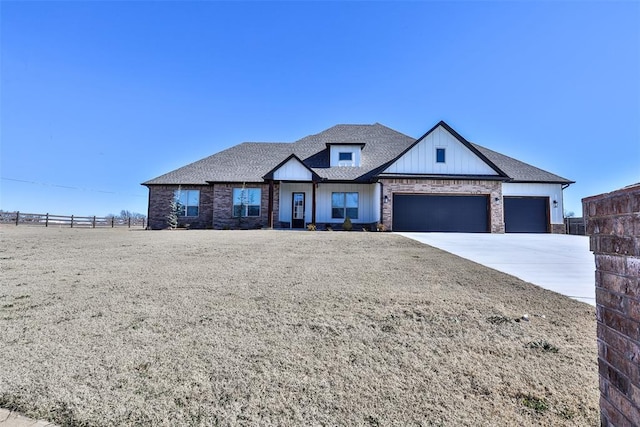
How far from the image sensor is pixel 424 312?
3223 millimetres

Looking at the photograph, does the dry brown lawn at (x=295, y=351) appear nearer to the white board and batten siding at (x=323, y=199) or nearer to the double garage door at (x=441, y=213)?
the double garage door at (x=441, y=213)

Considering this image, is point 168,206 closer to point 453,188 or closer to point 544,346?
point 453,188

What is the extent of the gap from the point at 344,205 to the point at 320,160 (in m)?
3.51

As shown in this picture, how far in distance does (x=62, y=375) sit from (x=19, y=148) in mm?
38760

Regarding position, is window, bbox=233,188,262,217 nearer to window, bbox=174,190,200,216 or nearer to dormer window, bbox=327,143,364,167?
window, bbox=174,190,200,216

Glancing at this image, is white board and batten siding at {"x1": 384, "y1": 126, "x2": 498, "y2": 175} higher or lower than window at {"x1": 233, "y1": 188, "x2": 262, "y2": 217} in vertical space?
higher

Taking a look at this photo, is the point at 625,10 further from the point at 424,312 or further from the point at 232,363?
the point at 232,363

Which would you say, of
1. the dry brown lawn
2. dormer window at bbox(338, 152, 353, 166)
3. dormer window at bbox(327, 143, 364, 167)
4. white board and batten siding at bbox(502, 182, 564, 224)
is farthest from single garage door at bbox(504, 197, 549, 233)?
the dry brown lawn

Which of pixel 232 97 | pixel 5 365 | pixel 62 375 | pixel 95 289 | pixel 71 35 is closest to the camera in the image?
pixel 62 375

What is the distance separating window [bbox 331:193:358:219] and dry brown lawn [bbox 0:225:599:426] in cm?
1335

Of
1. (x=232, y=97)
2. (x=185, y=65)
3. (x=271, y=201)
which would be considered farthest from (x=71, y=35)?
(x=271, y=201)

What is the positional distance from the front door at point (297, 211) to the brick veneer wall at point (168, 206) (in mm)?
5175

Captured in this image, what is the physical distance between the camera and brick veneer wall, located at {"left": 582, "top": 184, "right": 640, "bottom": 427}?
1.26 m

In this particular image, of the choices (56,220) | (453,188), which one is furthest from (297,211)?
(56,220)
